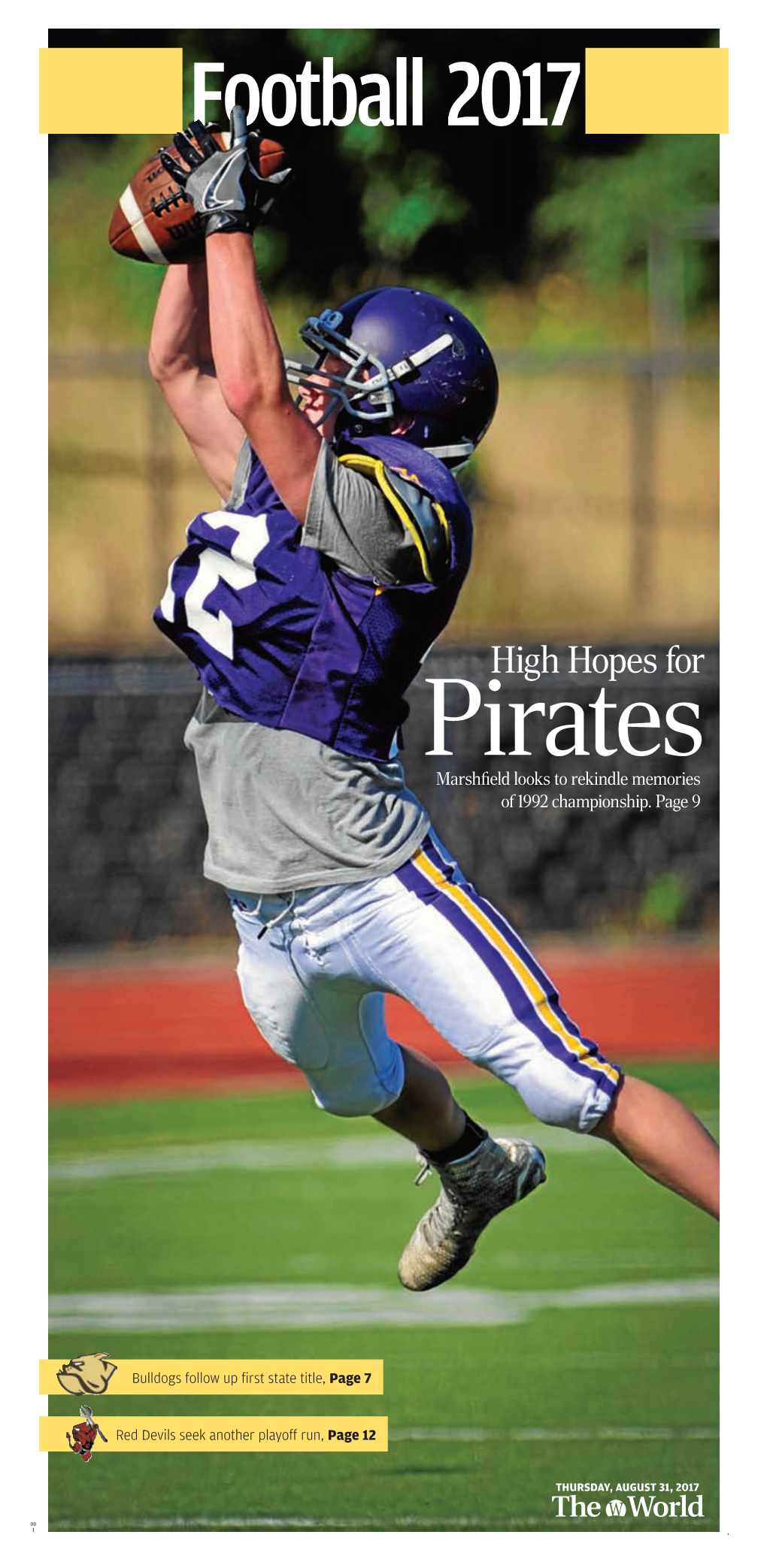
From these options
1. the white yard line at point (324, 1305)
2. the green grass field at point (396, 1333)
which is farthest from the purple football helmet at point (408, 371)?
the white yard line at point (324, 1305)

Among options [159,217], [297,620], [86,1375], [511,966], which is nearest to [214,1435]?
[86,1375]

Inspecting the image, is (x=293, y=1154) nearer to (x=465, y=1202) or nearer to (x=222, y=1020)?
(x=222, y=1020)

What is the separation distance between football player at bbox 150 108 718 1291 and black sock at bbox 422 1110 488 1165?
0.64 feet

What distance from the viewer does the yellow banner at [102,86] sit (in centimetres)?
297

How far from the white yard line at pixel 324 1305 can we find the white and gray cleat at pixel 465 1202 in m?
0.20

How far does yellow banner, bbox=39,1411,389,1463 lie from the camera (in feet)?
9.59

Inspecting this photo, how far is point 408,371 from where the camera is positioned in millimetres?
2564

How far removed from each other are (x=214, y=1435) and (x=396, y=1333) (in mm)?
362

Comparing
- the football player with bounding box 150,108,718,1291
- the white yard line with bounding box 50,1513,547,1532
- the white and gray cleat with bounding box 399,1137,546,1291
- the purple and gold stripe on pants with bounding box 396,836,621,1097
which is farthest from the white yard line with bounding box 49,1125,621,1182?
the purple and gold stripe on pants with bounding box 396,836,621,1097

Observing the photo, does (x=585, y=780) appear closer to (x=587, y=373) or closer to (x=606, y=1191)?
(x=606, y=1191)

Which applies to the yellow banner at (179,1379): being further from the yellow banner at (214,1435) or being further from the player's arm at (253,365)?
the player's arm at (253,365)

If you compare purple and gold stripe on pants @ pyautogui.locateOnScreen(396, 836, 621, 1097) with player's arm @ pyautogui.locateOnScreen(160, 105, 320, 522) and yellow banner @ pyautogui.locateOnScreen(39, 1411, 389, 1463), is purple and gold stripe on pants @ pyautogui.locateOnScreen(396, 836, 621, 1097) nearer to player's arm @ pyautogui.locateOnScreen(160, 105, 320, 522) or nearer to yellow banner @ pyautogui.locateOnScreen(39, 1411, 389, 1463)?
player's arm @ pyautogui.locateOnScreen(160, 105, 320, 522)

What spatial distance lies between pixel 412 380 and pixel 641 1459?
5.37ft

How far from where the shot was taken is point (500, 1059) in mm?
2475
